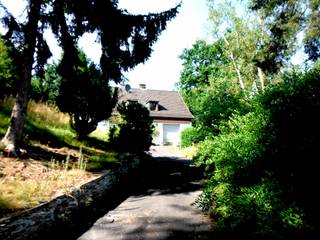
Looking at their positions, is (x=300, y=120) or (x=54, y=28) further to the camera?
(x=54, y=28)

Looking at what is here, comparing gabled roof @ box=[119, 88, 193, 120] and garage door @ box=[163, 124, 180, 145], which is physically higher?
gabled roof @ box=[119, 88, 193, 120]

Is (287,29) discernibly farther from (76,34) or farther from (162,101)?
(162,101)

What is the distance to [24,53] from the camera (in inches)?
362

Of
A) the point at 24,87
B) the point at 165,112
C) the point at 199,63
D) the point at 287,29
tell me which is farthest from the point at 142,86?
the point at 24,87

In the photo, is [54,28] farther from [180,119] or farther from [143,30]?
[180,119]

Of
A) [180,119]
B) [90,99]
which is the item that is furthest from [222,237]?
[180,119]

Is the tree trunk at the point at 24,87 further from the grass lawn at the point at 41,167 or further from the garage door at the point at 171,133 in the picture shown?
the garage door at the point at 171,133

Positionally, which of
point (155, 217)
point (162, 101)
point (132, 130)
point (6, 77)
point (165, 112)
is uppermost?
point (162, 101)

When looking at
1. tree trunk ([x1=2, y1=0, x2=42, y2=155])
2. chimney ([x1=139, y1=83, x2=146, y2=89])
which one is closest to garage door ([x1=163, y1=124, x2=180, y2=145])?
chimney ([x1=139, y1=83, x2=146, y2=89])

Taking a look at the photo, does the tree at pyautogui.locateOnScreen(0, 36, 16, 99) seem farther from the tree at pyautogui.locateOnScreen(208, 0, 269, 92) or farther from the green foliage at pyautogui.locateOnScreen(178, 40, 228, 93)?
the green foliage at pyautogui.locateOnScreen(178, 40, 228, 93)

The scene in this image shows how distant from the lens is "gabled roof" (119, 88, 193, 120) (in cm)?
4200

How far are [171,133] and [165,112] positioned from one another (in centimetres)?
299

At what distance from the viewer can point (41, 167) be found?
7.94 m

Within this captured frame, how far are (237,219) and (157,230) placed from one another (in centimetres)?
179
